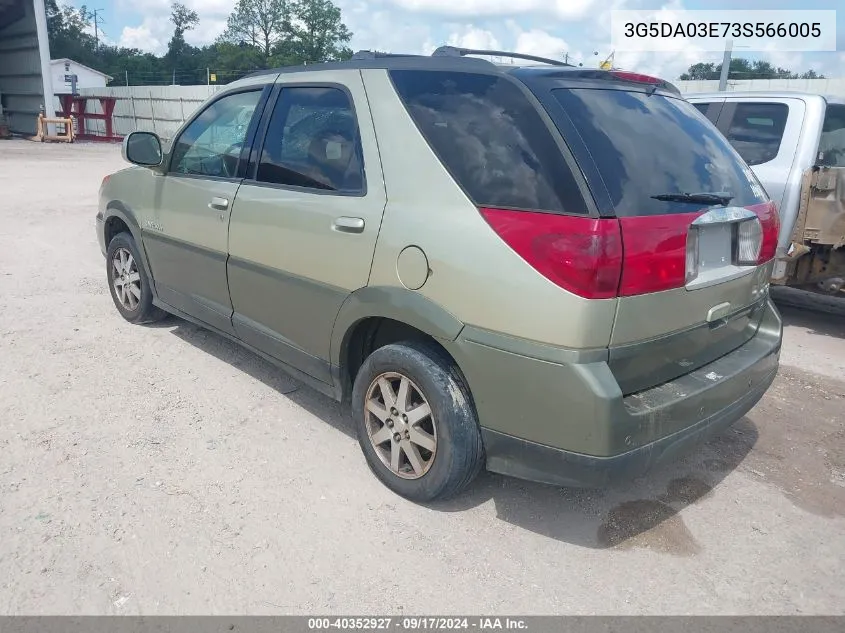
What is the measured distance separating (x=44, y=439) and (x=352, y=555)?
1875 mm

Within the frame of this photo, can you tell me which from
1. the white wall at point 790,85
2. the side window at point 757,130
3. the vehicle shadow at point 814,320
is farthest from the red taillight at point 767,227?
the white wall at point 790,85

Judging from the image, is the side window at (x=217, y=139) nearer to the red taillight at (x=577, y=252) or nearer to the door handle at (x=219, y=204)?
the door handle at (x=219, y=204)

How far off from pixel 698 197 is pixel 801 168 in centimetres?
343

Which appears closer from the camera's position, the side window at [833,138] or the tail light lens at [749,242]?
the tail light lens at [749,242]

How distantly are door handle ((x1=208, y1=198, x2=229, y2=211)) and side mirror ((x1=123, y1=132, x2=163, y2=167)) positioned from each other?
79 cm

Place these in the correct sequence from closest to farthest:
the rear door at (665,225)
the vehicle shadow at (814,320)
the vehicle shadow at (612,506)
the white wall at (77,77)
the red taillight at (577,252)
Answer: the red taillight at (577,252)
the rear door at (665,225)
the vehicle shadow at (612,506)
the vehicle shadow at (814,320)
the white wall at (77,77)

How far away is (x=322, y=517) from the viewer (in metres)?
2.93

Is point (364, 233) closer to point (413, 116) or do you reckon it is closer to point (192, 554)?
point (413, 116)

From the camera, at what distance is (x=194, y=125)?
4336mm

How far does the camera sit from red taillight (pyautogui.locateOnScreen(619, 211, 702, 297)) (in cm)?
237

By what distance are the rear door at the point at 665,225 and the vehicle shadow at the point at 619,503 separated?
1.85ft

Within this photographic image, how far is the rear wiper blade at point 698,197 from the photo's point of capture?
8.34 feet

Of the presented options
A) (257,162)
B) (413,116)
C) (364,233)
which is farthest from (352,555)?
(257,162)

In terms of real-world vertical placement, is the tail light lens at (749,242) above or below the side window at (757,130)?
below
